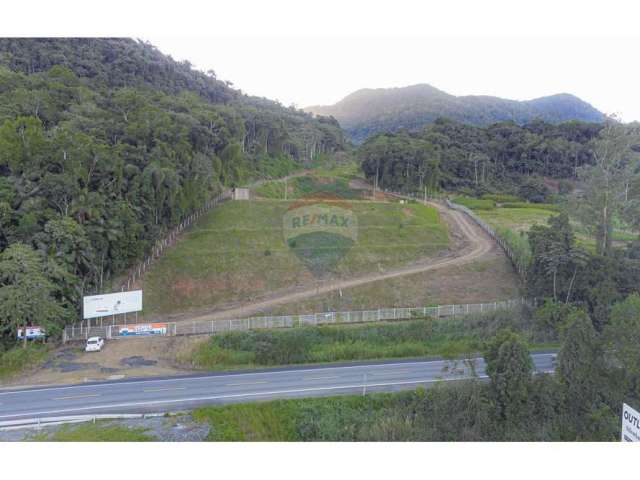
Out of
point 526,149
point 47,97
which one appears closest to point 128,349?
point 47,97

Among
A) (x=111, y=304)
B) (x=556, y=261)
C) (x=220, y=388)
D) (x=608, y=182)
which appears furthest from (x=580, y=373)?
(x=111, y=304)

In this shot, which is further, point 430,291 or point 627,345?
point 430,291

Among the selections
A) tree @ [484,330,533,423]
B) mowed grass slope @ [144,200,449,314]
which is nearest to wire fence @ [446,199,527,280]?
mowed grass slope @ [144,200,449,314]

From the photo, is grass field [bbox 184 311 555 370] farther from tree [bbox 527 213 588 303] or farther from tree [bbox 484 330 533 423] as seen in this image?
tree [bbox 484 330 533 423]

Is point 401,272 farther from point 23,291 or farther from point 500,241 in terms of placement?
point 23,291

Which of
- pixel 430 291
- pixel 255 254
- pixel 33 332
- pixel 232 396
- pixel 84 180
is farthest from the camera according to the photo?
pixel 255 254

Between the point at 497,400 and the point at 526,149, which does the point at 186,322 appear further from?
the point at 526,149

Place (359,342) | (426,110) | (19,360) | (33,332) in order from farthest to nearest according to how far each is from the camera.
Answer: (426,110), (359,342), (33,332), (19,360)
